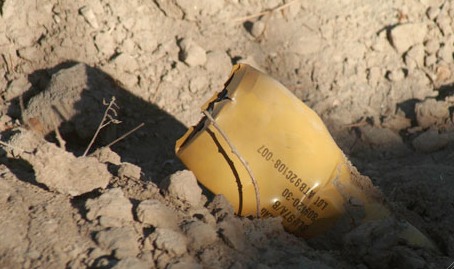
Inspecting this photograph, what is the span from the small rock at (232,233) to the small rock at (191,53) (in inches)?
46.7

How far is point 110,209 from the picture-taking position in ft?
6.86

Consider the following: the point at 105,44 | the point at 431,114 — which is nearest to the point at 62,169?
the point at 105,44

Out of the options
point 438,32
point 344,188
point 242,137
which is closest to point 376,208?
point 344,188

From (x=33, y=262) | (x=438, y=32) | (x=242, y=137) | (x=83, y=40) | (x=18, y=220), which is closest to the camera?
(x=33, y=262)

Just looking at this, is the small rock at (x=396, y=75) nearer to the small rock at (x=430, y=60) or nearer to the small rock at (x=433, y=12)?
the small rock at (x=430, y=60)

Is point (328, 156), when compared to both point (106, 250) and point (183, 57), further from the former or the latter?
point (183, 57)

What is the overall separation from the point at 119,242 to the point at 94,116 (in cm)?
109

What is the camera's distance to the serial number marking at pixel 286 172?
2.29 m

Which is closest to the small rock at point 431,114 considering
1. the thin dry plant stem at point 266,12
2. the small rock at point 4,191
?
the thin dry plant stem at point 266,12

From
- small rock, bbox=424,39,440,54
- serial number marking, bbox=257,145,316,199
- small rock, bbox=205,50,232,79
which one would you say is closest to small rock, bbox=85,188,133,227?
serial number marking, bbox=257,145,316,199

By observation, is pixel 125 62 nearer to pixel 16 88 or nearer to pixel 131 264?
pixel 16 88

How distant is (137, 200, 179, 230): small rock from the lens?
209 centimetres

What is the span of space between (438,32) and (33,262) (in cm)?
246

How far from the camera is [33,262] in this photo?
6.30 ft
